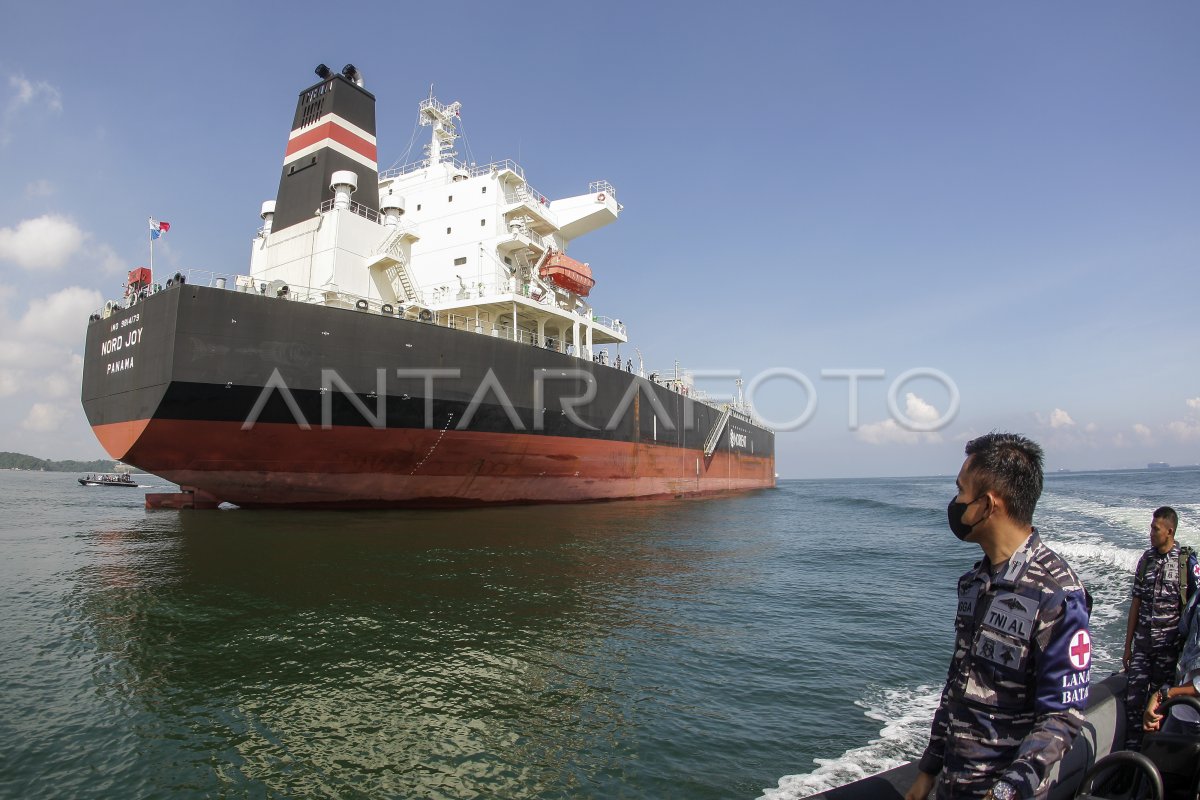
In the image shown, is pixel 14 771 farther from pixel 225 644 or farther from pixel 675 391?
pixel 675 391

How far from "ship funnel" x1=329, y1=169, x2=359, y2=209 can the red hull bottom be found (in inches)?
280

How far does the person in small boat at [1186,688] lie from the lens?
112 inches

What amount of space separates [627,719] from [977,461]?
3.59 meters

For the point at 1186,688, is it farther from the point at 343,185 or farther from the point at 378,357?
the point at 343,185

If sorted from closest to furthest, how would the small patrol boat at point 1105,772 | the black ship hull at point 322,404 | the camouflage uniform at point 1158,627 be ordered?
the small patrol boat at point 1105,772, the camouflage uniform at point 1158,627, the black ship hull at point 322,404

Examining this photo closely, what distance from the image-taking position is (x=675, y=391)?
1083 inches

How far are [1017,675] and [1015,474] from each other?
61 centimetres

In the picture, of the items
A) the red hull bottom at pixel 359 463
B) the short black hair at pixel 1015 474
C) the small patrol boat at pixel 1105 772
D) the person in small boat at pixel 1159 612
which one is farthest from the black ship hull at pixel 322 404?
the short black hair at pixel 1015 474

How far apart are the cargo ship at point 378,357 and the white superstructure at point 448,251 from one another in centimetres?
8

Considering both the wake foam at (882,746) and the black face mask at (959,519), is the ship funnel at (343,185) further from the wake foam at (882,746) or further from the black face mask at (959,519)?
the black face mask at (959,519)

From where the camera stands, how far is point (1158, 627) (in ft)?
12.4

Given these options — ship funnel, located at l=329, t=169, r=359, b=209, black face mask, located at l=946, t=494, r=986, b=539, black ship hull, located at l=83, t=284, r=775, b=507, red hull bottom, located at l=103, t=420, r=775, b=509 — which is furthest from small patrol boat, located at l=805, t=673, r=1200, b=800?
ship funnel, located at l=329, t=169, r=359, b=209

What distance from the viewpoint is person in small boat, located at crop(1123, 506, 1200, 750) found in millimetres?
3736

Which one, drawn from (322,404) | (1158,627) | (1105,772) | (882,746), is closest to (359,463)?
(322,404)
